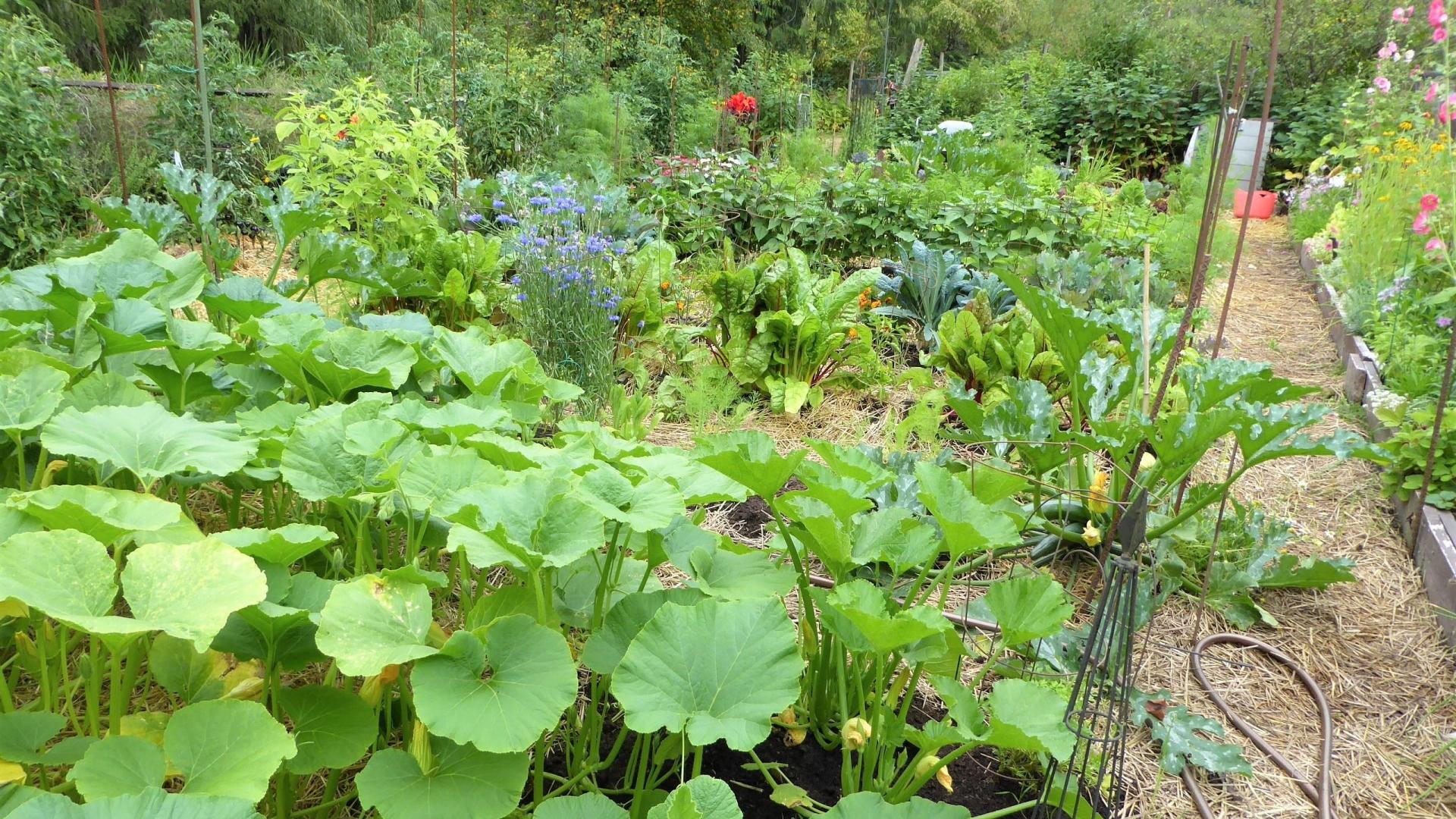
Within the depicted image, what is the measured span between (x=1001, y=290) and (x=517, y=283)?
6.14ft

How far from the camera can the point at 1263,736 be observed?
76.3 inches

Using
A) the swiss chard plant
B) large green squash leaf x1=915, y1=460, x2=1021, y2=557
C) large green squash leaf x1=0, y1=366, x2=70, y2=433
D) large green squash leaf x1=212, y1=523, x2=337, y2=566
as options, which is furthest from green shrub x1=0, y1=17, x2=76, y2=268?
large green squash leaf x1=915, y1=460, x2=1021, y2=557

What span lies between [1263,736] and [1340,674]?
400 millimetres

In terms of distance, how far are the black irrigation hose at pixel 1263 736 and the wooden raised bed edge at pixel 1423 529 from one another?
18.6 inches

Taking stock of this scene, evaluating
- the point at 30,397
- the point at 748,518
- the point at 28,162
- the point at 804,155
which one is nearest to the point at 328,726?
the point at 30,397

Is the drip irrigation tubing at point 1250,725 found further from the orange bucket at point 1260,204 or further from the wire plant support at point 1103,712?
the orange bucket at point 1260,204

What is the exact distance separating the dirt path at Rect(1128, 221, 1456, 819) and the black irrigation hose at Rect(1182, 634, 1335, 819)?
0.06 ft

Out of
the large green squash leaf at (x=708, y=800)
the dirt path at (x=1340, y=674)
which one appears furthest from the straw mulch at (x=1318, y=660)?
the large green squash leaf at (x=708, y=800)

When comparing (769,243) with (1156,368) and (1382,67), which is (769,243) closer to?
(1156,368)

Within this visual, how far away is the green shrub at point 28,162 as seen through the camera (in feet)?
12.5

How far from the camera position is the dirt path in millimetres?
1791

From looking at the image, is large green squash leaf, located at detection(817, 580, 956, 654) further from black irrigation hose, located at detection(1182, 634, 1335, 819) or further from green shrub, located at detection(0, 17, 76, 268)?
green shrub, located at detection(0, 17, 76, 268)

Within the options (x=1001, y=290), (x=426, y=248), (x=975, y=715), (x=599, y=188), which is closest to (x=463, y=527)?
(x=975, y=715)

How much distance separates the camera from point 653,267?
383cm
